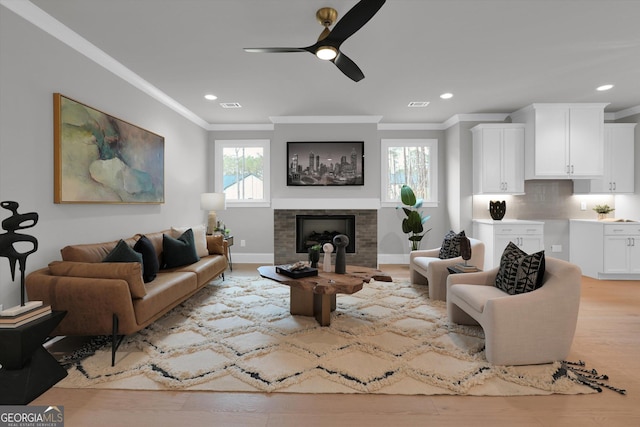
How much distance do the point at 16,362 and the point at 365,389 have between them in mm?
2132

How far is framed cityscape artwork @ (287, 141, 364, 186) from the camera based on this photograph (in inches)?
226

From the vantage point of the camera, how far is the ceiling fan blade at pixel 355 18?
1.96 meters

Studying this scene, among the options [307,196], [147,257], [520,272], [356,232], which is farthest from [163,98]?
[520,272]

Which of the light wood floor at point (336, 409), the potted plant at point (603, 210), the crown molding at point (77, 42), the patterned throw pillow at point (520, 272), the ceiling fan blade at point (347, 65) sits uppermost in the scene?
the crown molding at point (77, 42)

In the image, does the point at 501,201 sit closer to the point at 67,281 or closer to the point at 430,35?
the point at 430,35

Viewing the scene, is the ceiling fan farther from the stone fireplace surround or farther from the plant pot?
the stone fireplace surround

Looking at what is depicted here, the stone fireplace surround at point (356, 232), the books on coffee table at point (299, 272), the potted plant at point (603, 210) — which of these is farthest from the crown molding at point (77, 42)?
the potted plant at point (603, 210)

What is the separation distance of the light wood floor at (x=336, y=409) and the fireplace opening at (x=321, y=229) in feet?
12.8

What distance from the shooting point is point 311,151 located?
576 cm

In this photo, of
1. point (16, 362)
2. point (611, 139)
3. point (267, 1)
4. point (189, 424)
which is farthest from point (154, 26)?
Answer: point (611, 139)

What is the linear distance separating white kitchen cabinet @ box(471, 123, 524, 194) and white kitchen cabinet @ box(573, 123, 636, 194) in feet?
4.20

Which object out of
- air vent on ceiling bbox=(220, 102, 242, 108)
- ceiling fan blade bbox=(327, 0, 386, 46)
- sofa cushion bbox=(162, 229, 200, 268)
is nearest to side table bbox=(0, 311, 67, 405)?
sofa cushion bbox=(162, 229, 200, 268)

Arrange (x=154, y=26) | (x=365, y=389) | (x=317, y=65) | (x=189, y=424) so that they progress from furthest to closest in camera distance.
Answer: (x=317, y=65) < (x=154, y=26) < (x=365, y=389) < (x=189, y=424)

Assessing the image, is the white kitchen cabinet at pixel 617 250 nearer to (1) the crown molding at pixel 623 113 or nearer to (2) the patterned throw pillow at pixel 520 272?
(1) the crown molding at pixel 623 113
